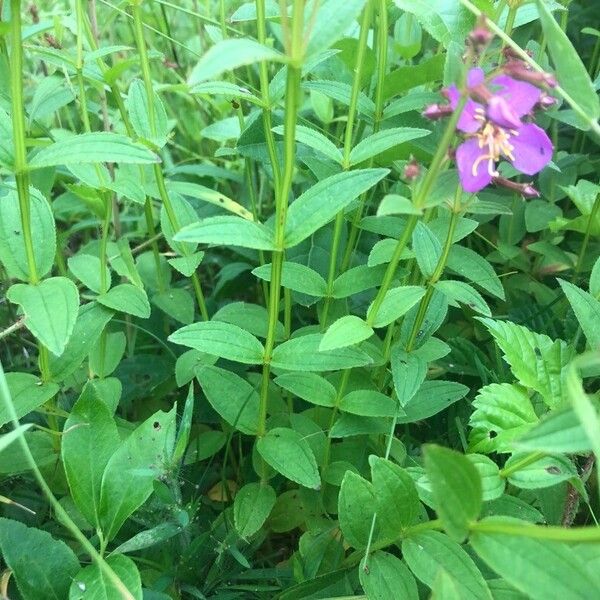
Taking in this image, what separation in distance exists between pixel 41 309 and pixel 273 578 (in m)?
0.49

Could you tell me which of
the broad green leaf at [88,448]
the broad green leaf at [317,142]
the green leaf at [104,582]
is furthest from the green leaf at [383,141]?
the green leaf at [104,582]

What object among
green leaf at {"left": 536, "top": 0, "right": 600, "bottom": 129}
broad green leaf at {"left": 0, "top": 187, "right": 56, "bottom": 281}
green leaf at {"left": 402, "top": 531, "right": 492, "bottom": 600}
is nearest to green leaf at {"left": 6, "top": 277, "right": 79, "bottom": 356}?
broad green leaf at {"left": 0, "top": 187, "right": 56, "bottom": 281}

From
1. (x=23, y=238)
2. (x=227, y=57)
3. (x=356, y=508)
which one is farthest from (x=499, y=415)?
(x=23, y=238)

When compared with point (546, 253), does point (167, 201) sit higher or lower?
higher

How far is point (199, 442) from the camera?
3.79 feet

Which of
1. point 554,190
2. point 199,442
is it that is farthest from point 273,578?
point 554,190

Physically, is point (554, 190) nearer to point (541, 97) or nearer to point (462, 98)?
point (541, 97)

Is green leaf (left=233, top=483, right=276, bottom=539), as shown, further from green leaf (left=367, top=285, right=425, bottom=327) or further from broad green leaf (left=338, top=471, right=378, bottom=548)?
green leaf (left=367, top=285, right=425, bottom=327)

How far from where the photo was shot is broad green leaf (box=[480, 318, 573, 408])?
918mm

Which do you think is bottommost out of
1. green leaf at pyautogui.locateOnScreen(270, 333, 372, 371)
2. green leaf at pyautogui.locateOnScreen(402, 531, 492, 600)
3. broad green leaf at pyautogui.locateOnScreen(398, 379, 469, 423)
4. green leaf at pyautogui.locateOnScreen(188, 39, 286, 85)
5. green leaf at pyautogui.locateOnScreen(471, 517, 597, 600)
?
green leaf at pyautogui.locateOnScreen(402, 531, 492, 600)

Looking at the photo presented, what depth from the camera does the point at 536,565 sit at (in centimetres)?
66

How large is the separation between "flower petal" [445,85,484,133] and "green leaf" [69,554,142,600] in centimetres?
62

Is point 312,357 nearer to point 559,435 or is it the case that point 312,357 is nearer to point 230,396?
point 230,396

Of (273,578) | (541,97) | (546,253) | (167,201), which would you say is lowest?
(273,578)
